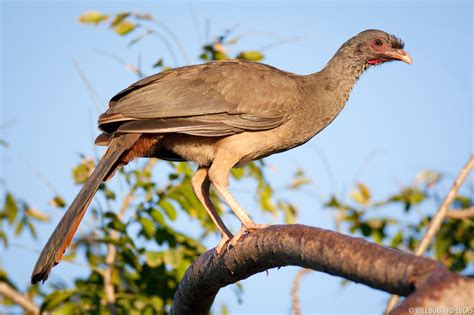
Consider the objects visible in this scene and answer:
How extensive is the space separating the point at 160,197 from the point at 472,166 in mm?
2167

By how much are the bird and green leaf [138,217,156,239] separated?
1.30ft

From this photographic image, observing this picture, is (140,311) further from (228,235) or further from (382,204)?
(382,204)

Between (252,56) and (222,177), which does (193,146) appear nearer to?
(222,177)

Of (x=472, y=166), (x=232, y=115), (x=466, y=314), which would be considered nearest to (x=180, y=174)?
(x=232, y=115)

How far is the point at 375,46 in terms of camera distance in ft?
19.0

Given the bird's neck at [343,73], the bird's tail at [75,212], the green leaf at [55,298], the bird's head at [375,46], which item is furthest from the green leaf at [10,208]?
the bird's head at [375,46]

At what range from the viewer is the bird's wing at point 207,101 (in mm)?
4965

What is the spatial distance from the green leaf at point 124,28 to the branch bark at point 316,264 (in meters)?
2.54

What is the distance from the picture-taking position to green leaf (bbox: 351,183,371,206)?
6.18 m

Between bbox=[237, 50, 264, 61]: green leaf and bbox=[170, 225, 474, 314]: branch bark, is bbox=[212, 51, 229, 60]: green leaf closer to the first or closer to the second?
bbox=[237, 50, 264, 61]: green leaf

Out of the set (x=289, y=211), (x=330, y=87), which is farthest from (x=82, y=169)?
(x=330, y=87)

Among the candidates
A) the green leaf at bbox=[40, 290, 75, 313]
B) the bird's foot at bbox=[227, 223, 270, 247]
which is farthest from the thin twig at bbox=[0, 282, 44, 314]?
the bird's foot at bbox=[227, 223, 270, 247]

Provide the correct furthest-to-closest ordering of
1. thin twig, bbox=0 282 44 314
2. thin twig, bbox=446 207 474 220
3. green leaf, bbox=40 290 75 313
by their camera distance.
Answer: thin twig, bbox=0 282 44 314
thin twig, bbox=446 207 474 220
green leaf, bbox=40 290 75 313

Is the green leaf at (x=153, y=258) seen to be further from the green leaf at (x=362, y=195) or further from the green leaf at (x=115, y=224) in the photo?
the green leaf at (x=362, y=195)
